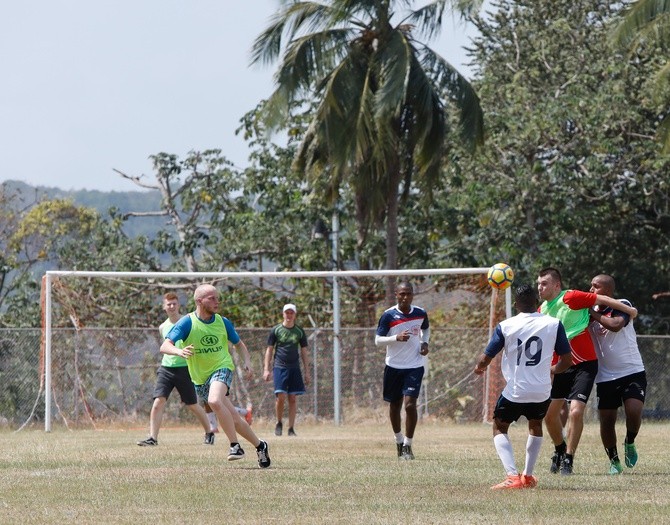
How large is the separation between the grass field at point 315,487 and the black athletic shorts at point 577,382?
27.8 inches

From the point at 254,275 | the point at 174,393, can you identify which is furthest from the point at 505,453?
the point at 174,393

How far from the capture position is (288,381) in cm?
2014

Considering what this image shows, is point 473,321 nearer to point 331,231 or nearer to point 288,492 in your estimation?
point 331,231

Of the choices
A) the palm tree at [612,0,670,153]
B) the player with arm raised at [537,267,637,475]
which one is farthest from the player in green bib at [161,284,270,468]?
the palm tree at [612,0,670,153]

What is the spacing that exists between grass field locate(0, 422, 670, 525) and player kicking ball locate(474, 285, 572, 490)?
31cm

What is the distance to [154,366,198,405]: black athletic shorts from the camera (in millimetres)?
16422

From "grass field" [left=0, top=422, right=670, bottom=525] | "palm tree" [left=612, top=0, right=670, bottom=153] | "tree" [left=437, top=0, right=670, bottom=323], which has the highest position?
"palm tree" [left=612, top=0, right=670, bottom=153]

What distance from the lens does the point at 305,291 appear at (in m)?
27.1

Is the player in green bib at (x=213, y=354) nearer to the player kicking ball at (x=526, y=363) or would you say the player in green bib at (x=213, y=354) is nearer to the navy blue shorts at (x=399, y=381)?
the navy blue shorts at (x=399, y=381)

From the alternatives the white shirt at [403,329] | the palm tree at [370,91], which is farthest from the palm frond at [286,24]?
the white shirt at [403,329]

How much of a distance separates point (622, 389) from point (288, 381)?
341 inches

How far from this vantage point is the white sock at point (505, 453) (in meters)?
10.3

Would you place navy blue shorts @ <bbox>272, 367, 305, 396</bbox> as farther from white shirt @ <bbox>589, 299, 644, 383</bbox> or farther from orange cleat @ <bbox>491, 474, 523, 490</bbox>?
orange cleat @ <bbox>491, 474, 523, 490</bbox>

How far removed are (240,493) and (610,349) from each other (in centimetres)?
401
